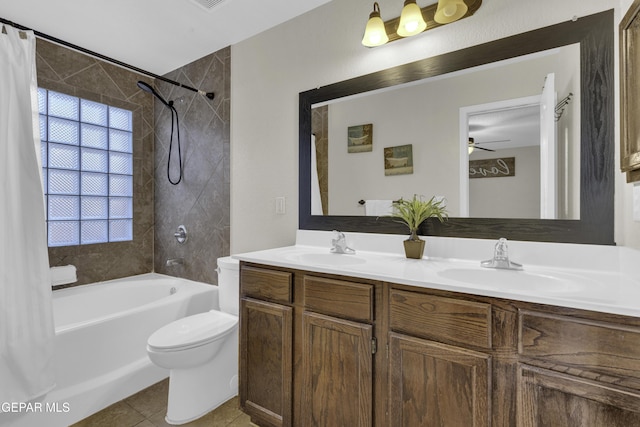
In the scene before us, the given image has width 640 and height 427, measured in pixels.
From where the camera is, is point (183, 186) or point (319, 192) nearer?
point (319, 192)

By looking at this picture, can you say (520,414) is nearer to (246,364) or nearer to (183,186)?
(246,364)

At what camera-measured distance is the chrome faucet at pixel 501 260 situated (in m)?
1.21

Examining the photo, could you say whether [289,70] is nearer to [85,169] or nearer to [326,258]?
[326,258]

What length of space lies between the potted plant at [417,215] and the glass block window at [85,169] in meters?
2.50

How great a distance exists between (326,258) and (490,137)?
97 cm

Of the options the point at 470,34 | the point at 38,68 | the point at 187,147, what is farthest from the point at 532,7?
the point at 38,68

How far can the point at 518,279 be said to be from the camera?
1140 mm

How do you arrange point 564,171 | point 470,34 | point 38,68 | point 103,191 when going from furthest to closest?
point 103,191 < point 38,68 < point 470,34 < point 564,171

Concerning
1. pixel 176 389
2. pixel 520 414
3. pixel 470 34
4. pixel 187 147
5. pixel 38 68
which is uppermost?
pixel 38 68

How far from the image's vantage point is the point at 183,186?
2705mm

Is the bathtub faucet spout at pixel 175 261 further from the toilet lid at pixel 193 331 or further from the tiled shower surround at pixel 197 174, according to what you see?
the toilet lid at pixel 193 331

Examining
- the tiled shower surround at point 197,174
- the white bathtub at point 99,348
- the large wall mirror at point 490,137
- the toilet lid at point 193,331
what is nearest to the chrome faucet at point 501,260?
the large wall mirror at point 490,137

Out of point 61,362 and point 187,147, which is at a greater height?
point 187,147

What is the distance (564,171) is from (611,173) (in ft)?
0.47
